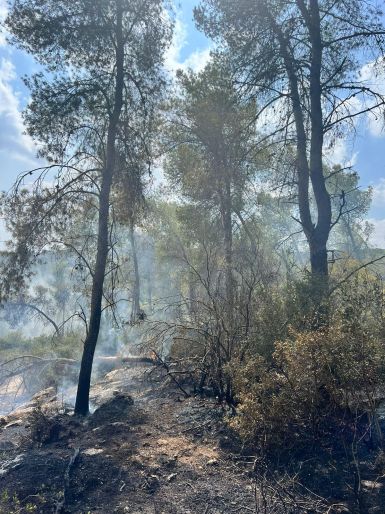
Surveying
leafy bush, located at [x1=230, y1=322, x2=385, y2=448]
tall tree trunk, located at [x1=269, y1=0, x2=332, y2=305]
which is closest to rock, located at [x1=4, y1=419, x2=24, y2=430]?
leafy bush, located at [x1=230, y1=322, x2=385, y2=448]

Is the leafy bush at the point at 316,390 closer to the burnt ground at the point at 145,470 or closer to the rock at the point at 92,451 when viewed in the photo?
the burnt ground at the point at 145,470

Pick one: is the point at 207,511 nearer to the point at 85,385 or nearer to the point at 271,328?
the point at 271,328

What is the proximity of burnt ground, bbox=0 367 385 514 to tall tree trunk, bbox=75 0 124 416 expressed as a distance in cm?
107

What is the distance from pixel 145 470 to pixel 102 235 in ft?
18.2

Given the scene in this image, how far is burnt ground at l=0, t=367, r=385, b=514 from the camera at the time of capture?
491 centimetres

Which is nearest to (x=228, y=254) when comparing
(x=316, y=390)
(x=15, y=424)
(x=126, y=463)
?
(x=15, y=424)

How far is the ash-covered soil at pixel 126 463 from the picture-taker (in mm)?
5105

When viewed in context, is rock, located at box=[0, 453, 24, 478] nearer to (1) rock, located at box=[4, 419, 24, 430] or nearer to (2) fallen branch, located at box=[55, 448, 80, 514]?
(2) fallen branch, located at box=[55, 448, 80, 514]

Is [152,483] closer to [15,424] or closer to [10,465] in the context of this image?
[10,465]

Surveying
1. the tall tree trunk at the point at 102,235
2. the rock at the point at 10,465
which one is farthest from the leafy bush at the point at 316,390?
the tall tree trunk at the point at 102,235

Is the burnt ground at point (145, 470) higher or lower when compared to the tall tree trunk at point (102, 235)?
lower

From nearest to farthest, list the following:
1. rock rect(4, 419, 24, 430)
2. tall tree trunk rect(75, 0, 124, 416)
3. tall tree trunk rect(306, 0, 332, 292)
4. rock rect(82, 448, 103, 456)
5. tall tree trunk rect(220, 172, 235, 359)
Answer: rock rect(82, 448, 103, 456) → tall tree trunk rect(220, 172, 235, 359) → rock rect(4, 419, 24, 430) → tall tree trunk rect(75, 0, 124, 416) → tall tree trunk rect(306, 0, 332, 292)

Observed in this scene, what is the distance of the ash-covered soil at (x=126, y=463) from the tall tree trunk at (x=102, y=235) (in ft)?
3.00

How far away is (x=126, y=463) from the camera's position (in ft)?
19.9
